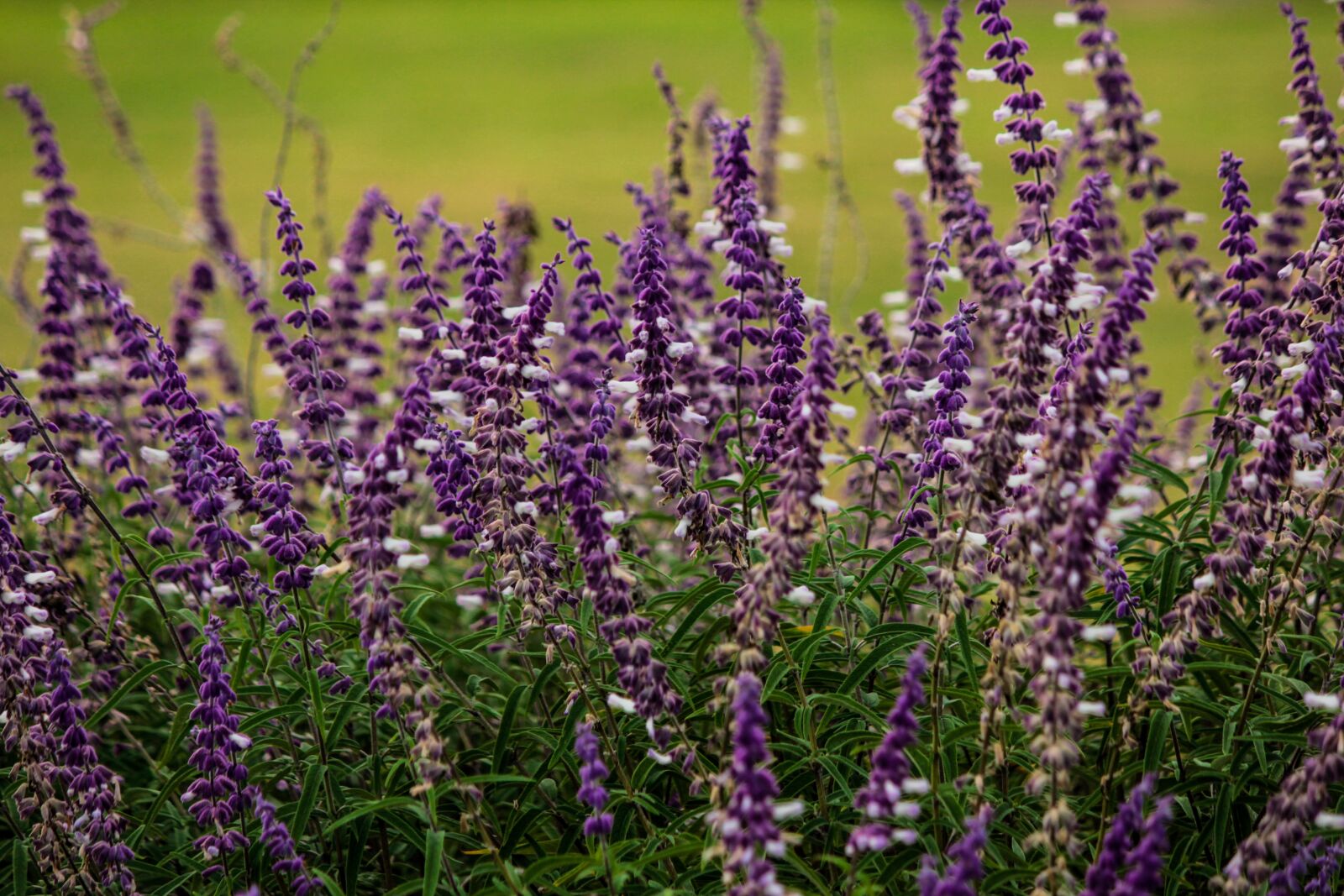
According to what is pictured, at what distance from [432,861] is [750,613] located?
111 cm

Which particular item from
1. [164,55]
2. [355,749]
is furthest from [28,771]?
[164,55]

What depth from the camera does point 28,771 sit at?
140 inches

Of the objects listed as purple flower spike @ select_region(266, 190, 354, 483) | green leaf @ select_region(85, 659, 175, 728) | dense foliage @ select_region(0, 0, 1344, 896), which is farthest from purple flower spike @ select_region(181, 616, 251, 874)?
purple flower spike @ select_region(266, 190, 354, 483)

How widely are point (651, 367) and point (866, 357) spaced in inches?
75.1

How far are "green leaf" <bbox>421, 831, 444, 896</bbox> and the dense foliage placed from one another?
23 millimetres

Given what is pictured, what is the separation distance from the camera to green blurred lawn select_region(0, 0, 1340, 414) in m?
17.9

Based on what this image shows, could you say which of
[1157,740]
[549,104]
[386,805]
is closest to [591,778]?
[386,805]

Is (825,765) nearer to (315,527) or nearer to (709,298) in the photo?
(709,298)

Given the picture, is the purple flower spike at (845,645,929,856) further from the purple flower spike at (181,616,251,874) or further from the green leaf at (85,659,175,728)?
the green leaf at (85,659,175,728)

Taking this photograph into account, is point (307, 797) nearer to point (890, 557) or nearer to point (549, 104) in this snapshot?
point (890, 557)

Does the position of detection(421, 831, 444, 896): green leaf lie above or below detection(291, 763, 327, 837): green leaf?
above

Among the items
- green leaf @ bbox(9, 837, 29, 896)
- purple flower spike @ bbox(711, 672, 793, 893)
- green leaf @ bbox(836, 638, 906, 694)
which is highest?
purple flower spike @ bbox(711, 672, 793, 893)

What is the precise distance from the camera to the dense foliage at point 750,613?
2951 mm

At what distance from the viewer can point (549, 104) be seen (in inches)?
947
